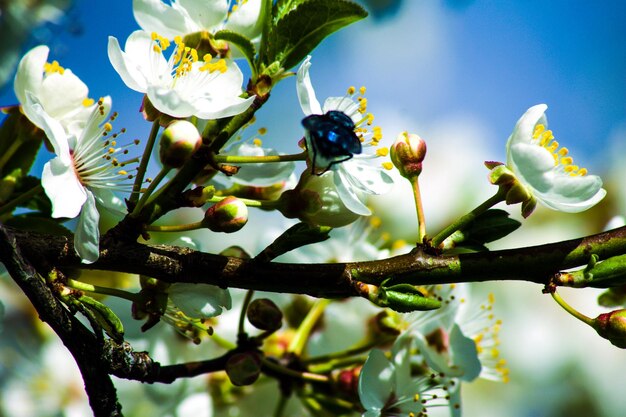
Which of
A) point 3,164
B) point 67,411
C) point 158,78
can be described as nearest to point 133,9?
point 158,78

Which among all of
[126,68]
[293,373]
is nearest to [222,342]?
[293,373]

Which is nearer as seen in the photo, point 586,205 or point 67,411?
point 586,205

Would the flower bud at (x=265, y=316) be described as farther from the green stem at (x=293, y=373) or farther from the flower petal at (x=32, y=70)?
the flower petal at (x=32, y=70)

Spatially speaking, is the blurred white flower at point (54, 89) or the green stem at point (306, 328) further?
the green stem at point (306, 328)

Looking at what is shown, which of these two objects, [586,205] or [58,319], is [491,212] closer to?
[586,205]

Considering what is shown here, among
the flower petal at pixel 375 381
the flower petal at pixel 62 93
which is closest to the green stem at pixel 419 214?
the flower petal at pixel 375 381

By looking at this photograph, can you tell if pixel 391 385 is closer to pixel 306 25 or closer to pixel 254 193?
pixel 254 193

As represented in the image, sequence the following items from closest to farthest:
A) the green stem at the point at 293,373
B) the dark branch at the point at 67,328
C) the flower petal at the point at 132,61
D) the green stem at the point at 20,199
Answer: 1. the dark branch at the point at 67,328
2. the flower petal at the point at 132,61
3. the green stem at the point at 20,199
4. the green stem at the point at 293,373
